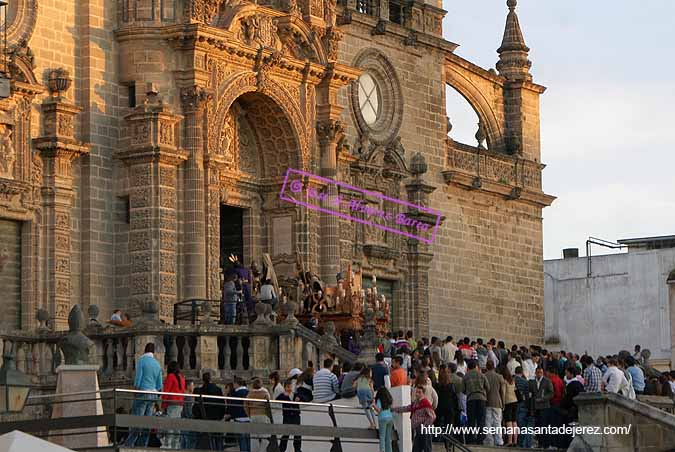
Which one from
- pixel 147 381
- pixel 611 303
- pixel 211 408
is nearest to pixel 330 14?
pixel 211 408

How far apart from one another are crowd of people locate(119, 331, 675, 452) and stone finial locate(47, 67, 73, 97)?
297 inches

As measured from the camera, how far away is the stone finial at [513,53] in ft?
172

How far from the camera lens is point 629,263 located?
64.4 metres

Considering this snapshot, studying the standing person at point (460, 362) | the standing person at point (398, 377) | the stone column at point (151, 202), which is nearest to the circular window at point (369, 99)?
the stone column at point (151, 202)

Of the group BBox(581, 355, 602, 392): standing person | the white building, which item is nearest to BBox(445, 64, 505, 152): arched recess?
the white building

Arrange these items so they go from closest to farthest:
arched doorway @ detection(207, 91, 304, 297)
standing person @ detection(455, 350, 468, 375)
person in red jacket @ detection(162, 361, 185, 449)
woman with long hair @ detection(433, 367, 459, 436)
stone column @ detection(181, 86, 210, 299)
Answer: person in red jacket @ detection(162, 361, 185, 449), woman with long hair @ detection(433, 367, 459, 436), standing person @ detection(455, 350, 468, 375), stone column @ detection(181, 86, 210, 299), arched doorway @ detection(207, 91, 304, 297)

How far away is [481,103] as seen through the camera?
A: 5122 cm

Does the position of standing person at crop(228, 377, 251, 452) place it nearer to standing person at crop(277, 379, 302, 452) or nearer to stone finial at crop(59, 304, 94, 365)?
standing person at crop(277, 379, 302, 452)

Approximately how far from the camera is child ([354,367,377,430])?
28.4 metres

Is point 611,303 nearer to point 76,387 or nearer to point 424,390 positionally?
point 424,390

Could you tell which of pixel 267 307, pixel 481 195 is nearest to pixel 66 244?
pixel 267 307

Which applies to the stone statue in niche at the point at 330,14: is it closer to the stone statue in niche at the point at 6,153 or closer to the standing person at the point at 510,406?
the stone statue in niche at the point at 6,153

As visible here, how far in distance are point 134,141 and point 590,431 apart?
11.2m

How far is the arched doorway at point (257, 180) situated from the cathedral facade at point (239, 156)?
0.04 metres
